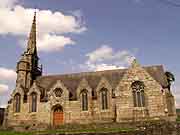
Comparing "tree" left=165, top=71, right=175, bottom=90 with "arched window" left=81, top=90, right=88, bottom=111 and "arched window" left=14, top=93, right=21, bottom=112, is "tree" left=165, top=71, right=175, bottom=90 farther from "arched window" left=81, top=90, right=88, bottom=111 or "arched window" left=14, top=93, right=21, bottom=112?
"arched window" left=14, top=93, right=21, bottom=112

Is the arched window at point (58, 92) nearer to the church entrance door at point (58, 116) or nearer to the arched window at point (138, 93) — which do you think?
the church entrance door at point (58, 116)

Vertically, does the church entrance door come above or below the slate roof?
below

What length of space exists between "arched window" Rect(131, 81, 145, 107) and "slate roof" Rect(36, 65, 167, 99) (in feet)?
10.2

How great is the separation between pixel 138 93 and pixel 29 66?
19380 mm

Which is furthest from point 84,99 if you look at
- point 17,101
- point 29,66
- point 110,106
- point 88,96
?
point 29,66

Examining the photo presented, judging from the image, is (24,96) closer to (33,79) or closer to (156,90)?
(33,79)

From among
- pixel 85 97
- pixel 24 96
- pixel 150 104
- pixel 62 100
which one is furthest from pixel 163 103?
pixel 24 96

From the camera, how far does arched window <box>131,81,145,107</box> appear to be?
35.0 metres

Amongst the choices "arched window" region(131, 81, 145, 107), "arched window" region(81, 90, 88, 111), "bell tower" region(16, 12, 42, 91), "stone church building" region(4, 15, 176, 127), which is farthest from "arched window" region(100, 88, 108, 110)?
"bell tower" region(16, 12, 42, 91)

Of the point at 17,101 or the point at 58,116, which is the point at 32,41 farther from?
the point at 58,116

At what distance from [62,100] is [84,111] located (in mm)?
3729

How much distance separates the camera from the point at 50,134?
26109 mm

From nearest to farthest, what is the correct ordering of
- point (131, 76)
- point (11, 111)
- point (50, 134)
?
point (50, 134) < point (131, 76) < point (11, 111)

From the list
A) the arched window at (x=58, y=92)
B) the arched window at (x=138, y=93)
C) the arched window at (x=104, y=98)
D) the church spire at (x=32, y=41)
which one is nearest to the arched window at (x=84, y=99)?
the arched window at (x=104, y=98)
